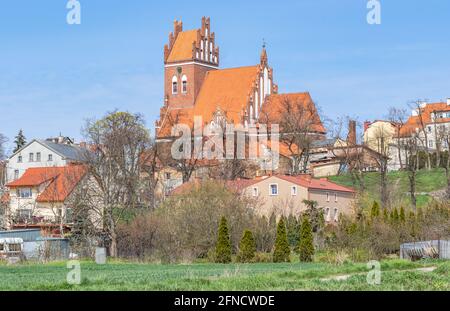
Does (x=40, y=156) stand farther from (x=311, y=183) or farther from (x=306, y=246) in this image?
(x=306, y=246)

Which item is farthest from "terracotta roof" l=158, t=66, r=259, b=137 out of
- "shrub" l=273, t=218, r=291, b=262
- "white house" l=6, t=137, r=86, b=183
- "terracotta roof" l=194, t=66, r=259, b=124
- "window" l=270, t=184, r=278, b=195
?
"shrub" l=273, t=218, r=291, b=262

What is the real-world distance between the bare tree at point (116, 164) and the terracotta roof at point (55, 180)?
114 inches

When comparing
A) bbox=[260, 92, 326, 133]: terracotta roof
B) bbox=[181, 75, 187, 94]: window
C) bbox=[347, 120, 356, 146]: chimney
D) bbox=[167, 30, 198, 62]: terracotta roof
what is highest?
bbox=[167, 30, 198, 62]: terracotta roof

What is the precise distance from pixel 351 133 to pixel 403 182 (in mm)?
13180

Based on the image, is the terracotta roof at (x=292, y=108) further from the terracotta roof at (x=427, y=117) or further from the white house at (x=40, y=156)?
the white house at (x=40, y=156)

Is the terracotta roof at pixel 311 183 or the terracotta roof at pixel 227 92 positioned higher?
the terracotta roof at pixel 227 92

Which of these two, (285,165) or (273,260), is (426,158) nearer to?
(285,165)

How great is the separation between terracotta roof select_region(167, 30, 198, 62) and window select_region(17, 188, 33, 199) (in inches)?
1545

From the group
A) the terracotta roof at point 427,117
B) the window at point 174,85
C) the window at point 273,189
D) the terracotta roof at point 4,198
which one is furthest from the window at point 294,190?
the window at point 174,85

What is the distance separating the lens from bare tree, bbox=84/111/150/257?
53769 millimetres

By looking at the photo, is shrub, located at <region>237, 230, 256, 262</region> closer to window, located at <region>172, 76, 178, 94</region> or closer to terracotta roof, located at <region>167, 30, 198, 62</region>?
terracotta roof, located at <region>167, 30, 198, 62</region>

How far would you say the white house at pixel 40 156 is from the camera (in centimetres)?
8675

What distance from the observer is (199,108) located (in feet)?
351
